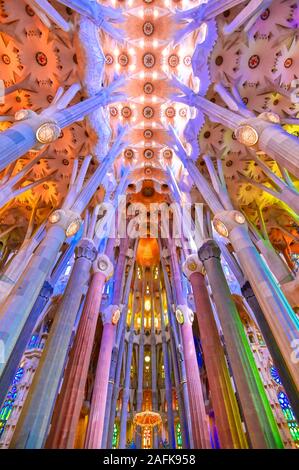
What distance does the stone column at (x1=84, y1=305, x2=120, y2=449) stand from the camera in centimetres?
1085

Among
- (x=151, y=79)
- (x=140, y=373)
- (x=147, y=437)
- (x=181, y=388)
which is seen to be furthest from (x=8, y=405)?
(x=151, y=79)

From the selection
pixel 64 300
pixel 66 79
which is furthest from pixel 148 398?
pixel 66 79

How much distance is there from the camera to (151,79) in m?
16.0

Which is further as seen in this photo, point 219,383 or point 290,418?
point 290,418

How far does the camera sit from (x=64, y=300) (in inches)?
368

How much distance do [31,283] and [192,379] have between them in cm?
886

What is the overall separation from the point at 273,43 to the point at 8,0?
952cm

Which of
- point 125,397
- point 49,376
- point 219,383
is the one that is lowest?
point 49,376

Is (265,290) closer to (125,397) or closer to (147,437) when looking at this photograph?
(125,397)

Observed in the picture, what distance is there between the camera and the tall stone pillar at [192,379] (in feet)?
35.5

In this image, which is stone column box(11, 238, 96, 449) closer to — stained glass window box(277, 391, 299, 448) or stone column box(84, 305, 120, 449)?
stone column box(84, 305, 120, 449)

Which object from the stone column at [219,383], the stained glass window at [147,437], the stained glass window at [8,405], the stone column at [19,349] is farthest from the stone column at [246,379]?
the stained glass window at [147,437]

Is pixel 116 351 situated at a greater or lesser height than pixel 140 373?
lesser

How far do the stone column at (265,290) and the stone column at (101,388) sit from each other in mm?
7812
